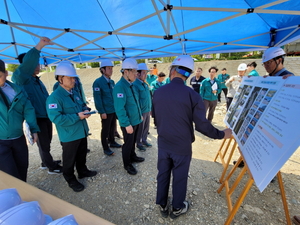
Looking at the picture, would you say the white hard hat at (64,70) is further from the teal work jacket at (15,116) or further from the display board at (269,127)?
the display board at (269,127)

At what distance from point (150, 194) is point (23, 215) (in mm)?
2039

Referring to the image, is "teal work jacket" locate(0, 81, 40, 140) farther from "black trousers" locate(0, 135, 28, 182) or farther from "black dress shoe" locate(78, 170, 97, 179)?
"black dress shoe" locate(78, 170, 97, 179)

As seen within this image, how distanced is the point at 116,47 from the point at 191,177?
4245 millimetres

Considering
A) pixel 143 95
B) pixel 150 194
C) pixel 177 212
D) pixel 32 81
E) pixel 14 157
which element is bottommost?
pixel 150 194

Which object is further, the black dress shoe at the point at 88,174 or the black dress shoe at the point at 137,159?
the black dress shoe at the point at 137,159

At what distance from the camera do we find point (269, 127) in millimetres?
1312

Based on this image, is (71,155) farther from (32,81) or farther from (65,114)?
(32,81)

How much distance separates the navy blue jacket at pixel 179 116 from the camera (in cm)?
155

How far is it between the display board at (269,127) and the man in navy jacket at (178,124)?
0.91ft

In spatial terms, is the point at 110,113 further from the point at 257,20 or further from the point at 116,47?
the point at 257,20

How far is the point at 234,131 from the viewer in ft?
6.63

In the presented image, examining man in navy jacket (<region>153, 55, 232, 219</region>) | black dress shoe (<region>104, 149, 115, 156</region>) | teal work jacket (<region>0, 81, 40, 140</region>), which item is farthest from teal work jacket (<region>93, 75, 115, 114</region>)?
man in navy jacket (<region>153, 55, 232, 219</region>)

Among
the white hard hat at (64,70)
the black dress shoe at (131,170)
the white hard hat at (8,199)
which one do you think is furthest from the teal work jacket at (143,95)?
the white hard hat at (8,199)

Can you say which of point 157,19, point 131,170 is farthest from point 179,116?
point 157,19
